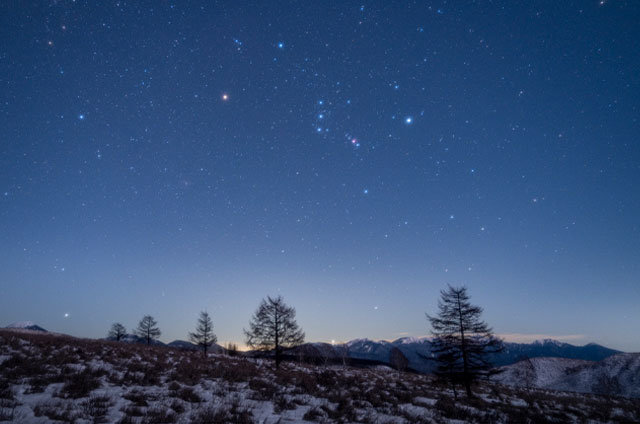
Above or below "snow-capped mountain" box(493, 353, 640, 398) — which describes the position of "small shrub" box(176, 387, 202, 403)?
above

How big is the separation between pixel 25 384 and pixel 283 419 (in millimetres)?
7455

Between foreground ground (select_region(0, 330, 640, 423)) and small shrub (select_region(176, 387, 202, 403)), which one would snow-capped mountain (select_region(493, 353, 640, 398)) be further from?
small shrub (select_region(176, 387, 202, 403))

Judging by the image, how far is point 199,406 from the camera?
766cm

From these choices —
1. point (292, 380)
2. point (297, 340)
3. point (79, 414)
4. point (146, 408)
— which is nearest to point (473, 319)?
point (292, 380)

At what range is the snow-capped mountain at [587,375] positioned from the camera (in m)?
52.2

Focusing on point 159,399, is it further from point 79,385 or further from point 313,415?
point 313,415

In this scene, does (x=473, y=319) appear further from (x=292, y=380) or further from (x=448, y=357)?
(x=292, y=380)

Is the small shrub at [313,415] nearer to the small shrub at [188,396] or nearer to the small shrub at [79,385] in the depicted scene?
the small shrub at [188,396]

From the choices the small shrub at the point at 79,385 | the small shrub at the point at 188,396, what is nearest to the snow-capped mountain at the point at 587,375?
the small shrub at the point at 188,396

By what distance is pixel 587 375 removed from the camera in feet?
198

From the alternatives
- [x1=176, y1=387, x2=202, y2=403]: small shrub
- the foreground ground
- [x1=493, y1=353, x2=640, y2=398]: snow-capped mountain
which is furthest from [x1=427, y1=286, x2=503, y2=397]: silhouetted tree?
[x1=493, y1=353, x2=640, y2=398]: snow-capped mountain

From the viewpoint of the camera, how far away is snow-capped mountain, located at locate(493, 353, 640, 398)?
5216 cm

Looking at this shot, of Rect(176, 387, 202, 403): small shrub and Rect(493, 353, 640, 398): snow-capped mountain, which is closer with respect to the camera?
Rect(176, 387, 202, 403): small shrub

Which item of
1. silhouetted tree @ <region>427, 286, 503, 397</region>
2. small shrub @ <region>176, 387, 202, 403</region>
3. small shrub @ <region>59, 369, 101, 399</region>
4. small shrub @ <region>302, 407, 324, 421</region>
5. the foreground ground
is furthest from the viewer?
silhouetted tree @ <region>427, 286, 503, 397</region>
